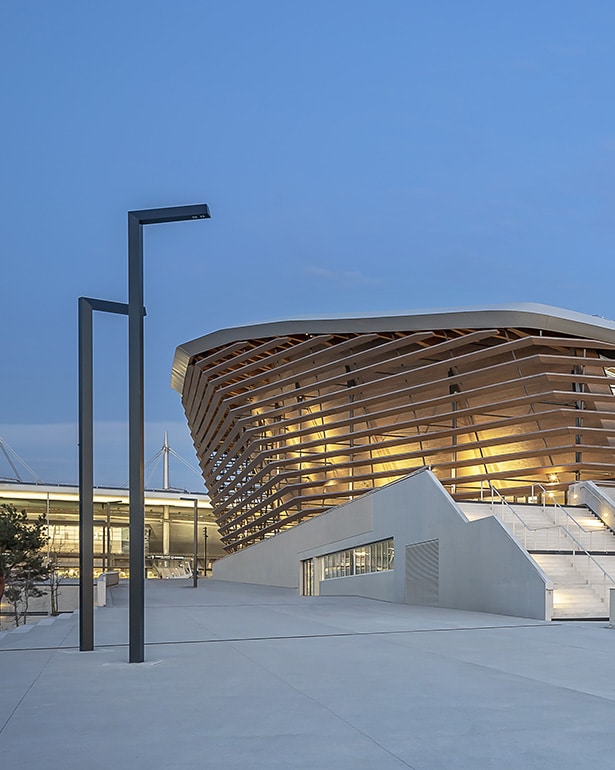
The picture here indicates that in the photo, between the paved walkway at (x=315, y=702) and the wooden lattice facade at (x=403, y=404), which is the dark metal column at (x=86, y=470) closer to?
the paved walkway at (x=315, y=702)

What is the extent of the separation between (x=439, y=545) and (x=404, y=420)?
1636 cm

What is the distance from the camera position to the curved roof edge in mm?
33188

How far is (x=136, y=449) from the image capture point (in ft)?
36.3

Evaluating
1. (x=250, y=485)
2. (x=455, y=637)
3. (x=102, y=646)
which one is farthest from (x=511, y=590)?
(x=250, y=485)

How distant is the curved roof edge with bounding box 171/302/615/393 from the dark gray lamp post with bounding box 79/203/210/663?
2313cm

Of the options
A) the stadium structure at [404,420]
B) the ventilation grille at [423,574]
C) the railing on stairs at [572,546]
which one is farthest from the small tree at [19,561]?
the railing on stairs at [572,546]

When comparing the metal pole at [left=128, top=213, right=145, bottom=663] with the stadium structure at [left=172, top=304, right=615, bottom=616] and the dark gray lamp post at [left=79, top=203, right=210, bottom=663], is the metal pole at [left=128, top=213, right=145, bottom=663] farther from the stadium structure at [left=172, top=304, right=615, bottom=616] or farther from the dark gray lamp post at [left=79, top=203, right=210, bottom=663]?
the stadium structure at [left=172, top=304, right=615, bottom=616]

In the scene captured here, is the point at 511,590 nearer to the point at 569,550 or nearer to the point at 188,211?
the point at 569,550

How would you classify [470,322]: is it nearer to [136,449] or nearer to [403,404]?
[403,404]

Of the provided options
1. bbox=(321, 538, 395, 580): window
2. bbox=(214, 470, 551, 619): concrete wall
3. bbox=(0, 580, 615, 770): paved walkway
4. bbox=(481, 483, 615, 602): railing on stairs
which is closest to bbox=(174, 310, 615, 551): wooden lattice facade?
bbox=(214, 470, 551, 619): concrete wall

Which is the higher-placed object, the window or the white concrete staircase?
the white concrete staircase

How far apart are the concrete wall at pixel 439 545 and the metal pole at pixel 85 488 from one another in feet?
31.0

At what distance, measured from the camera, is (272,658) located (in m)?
11.2

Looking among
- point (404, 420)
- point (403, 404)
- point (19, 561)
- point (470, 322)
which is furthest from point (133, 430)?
point (19, 561)
